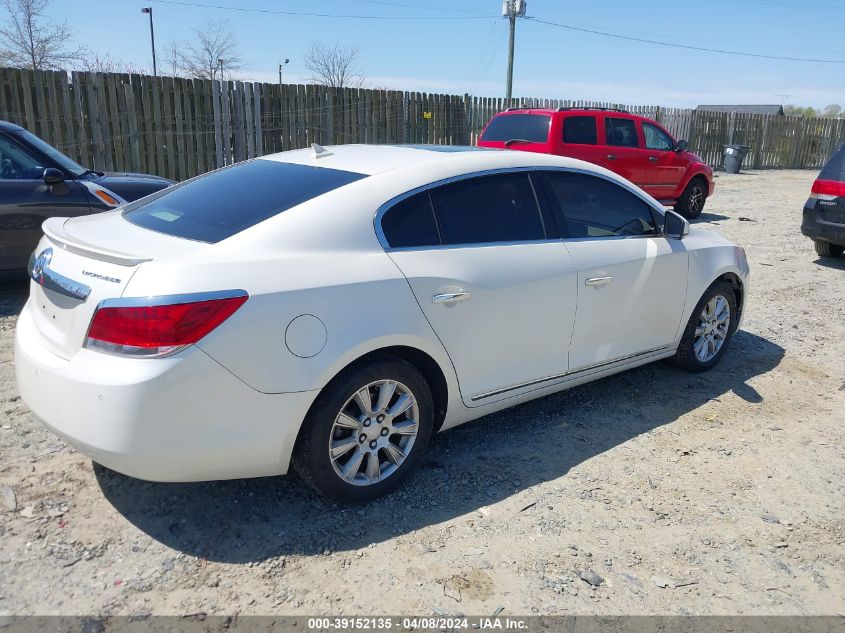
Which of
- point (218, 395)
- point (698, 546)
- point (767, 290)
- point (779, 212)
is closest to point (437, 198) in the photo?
point (218, 395)

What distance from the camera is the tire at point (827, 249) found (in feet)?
30.8

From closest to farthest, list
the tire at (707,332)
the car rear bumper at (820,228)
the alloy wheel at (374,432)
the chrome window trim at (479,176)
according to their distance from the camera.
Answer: the alloy wheel at (374,432) → the chrome window trim at (479,176) → the tire at (707,332) → the car rear bumper at (820,228)

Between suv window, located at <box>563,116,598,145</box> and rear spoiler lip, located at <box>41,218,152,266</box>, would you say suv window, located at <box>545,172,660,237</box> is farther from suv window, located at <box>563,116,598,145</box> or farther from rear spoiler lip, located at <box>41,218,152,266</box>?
suv window, located at <box>563,116,598,145</box>

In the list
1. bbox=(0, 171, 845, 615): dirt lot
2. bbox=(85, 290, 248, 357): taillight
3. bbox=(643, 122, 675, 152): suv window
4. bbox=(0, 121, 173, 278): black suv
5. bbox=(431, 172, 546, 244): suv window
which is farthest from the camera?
bbox=(643, 122, 675, 152): suv window

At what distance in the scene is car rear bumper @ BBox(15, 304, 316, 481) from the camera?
2.62 m

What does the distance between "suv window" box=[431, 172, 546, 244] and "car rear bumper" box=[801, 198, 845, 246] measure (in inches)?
266

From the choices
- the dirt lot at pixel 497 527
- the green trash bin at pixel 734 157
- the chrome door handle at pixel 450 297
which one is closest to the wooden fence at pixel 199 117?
the dirt lot at pixel 497 527

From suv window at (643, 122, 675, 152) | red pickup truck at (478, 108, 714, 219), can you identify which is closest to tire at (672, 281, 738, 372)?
red pickup truck at (478, 108, 714, 219)

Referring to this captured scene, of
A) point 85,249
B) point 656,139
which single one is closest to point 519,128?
point 656,139

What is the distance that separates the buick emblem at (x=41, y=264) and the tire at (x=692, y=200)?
39.6ft

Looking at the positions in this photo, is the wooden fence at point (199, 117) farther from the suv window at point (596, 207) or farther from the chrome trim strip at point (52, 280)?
the suv window at point (596, 207)

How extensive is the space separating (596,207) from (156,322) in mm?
2830

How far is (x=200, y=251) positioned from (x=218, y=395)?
2.07ft

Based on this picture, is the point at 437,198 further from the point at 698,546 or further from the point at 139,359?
the point at 698,546
